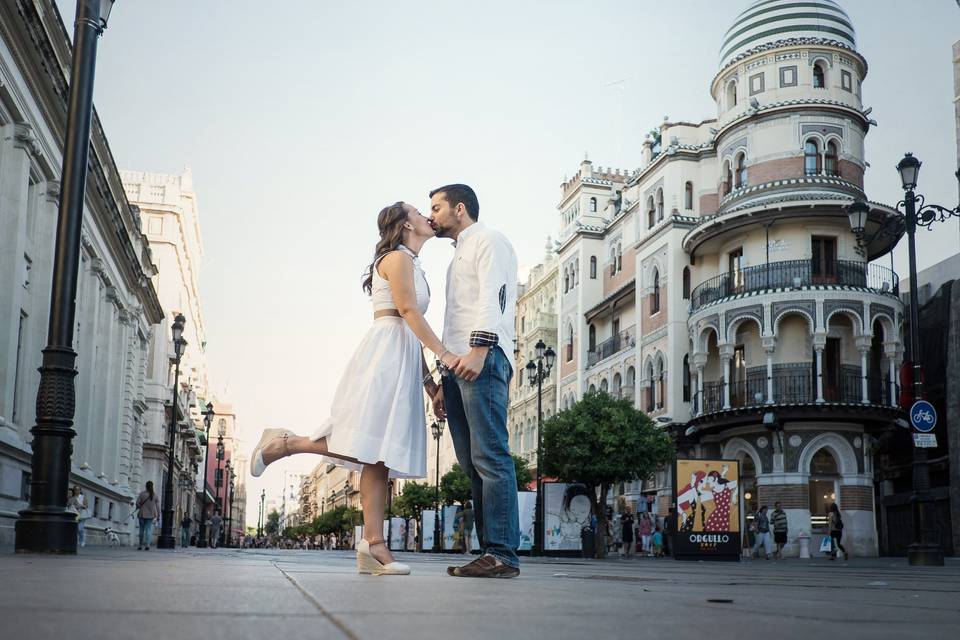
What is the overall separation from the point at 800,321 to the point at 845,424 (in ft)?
13.3

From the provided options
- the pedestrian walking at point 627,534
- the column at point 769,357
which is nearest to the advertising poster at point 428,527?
the pedestrian walking at point 627,534

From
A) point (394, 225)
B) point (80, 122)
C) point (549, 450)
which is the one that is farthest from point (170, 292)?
point (394, 225)

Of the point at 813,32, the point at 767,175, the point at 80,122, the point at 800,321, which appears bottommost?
the point at 80,122

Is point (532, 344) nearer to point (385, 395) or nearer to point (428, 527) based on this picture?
point (428, 527)

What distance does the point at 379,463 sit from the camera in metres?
6.48

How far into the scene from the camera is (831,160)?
40812 mm

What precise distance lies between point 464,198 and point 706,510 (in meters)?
20.1

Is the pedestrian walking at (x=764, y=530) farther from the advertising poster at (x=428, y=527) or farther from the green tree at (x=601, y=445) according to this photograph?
the advertising poster at (x=428, y=527)

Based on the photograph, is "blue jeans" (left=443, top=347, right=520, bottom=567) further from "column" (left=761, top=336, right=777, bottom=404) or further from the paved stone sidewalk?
"column" (left=761, top=336, right=777, bottom=404)

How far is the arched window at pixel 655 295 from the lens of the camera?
1831 inches

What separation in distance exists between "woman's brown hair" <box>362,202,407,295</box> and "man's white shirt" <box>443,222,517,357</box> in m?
0.37

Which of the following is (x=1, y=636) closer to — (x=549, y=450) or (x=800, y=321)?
(x=549, y=450)

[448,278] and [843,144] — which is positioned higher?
[843,144]

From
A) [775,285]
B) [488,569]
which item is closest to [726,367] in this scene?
[775,285]
